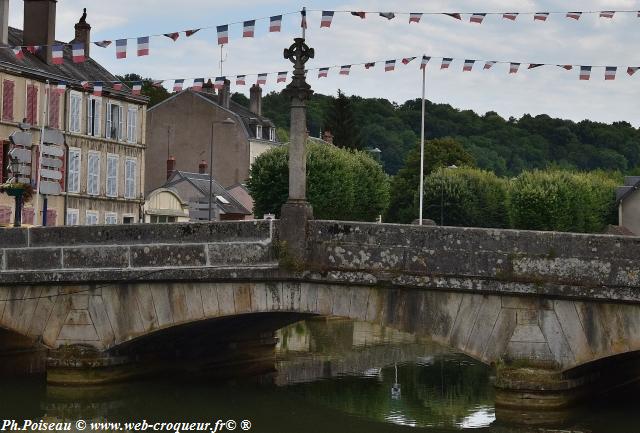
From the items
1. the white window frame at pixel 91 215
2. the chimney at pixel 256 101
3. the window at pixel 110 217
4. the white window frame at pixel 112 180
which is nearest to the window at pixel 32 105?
the white window frame at pixel 91 215

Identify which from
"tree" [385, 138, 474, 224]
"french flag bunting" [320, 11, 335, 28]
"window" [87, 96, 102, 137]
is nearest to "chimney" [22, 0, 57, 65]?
"window" [87, 96, 102, 137]

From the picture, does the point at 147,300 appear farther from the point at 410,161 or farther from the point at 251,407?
the point at 410,161

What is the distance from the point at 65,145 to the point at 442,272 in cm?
2630

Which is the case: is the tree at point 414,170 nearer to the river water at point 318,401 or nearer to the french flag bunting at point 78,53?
the river water at point 318,401

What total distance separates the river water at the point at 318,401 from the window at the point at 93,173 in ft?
60.6

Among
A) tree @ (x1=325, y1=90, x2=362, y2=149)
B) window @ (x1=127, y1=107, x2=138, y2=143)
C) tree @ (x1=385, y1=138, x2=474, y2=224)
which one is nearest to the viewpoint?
window @ (x1=127, y1=107, x2=138, y2=143)

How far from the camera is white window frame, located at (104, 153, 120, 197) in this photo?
149 feet

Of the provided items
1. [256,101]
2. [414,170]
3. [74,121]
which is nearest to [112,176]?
[74,121]

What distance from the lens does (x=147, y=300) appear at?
21.1 meters

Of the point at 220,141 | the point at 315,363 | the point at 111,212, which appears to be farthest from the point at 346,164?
the point at 315,363

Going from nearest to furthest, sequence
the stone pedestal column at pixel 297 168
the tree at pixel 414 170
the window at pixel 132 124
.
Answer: the stone pedestal column at pixel 297 168
the window at pixel 132 124
the tree at pixel 414 170

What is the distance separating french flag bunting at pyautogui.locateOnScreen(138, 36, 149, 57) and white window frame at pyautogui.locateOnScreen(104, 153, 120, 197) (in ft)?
73.2

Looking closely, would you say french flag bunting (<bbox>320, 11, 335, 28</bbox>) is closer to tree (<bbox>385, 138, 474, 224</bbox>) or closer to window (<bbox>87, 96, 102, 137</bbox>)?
window (<bbox>87, 96, 102, 137</bbox>)

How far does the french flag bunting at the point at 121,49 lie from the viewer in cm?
2352
